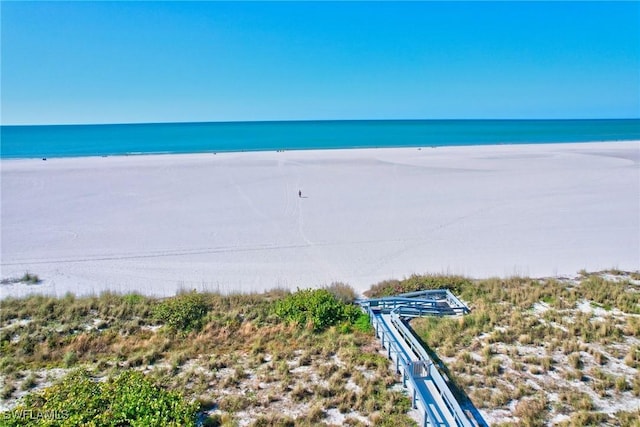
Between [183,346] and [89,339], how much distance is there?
220 centimetres

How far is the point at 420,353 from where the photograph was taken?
824cm

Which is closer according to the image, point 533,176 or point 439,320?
point 439,320

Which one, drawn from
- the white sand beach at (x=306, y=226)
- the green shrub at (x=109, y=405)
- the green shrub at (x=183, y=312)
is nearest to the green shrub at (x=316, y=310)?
the green shrub at (x=183, y=312)

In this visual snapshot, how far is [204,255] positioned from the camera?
15945 millimetres

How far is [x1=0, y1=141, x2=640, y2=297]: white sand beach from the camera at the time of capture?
14.3 m

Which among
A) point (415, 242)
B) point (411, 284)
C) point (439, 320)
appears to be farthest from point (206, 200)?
point (439, 320)

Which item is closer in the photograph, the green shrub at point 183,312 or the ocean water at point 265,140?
the green shrub at point 183,312

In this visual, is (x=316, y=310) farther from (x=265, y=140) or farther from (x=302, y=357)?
(x=265, y=140)

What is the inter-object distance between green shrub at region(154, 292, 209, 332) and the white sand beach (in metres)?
1.96

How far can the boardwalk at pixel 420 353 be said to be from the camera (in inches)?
266

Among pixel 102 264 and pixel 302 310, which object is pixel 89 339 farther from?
pixel 102 264

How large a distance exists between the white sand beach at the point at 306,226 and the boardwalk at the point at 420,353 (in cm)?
192

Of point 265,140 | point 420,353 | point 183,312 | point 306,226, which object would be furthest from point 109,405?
point 265,140

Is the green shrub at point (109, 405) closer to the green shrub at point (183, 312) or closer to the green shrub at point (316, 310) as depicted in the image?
the green shrub at point (183, 312)
